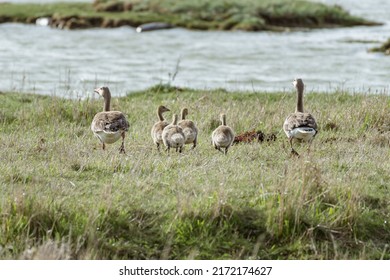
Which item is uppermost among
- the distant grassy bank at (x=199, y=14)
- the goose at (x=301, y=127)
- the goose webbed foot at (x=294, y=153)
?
the goose at (x=301, y=127)

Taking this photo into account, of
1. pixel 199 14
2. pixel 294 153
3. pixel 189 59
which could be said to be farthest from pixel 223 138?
pixel 199 14

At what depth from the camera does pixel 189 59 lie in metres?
40.5

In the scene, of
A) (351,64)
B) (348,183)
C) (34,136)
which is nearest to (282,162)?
(348,183)

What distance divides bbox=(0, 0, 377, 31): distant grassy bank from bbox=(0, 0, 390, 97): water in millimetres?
1582

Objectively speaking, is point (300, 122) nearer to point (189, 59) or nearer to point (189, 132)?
point (189, 132)

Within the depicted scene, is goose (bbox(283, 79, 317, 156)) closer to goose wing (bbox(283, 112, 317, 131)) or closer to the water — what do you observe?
goose wing (bbox(283, 112, 317, 131))

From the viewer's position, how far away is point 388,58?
3853cm

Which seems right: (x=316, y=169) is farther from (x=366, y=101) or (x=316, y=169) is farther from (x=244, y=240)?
(x=366, y=101)

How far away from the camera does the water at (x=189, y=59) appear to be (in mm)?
30859

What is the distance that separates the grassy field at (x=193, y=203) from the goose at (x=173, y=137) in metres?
0.18

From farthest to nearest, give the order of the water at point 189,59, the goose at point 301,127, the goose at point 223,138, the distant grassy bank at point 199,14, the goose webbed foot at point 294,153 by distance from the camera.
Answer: the distant grassy bank at point 199,14 → the water at point 189,59 → the goose at point 223,138 → the goose at point 301,127 → the goose webbed foot at point 294,153

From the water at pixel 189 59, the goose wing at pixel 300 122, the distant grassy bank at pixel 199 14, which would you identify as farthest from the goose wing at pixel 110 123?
the distant grassy bank at pixel 199 14

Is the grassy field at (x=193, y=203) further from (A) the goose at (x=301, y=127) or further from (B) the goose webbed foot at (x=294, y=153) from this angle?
(A) the goose at (x=301, y=127)

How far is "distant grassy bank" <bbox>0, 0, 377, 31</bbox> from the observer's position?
54531 millimetres
